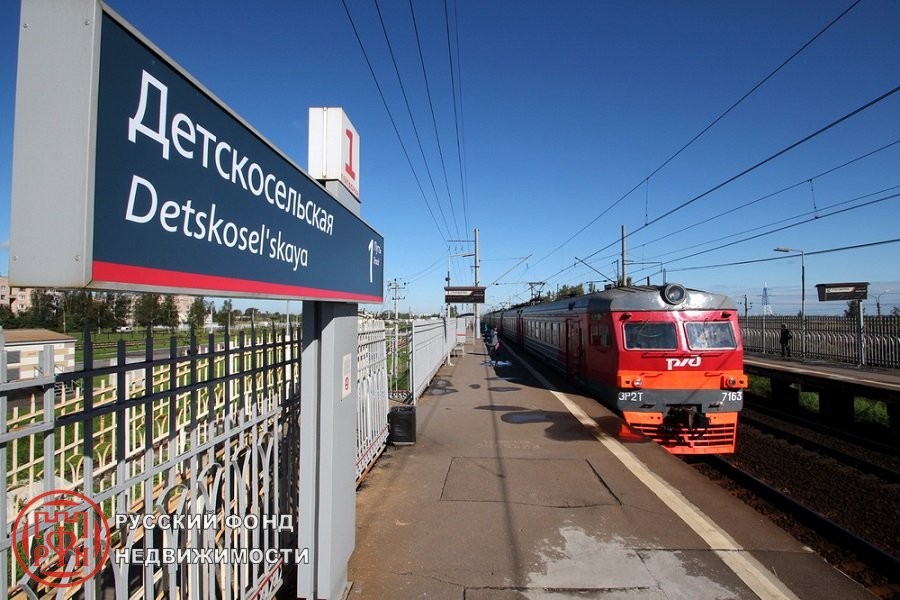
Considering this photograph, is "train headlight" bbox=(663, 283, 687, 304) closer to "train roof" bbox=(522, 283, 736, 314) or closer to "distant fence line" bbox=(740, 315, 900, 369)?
"train roof" bbox=(522, 283, 736, 314)

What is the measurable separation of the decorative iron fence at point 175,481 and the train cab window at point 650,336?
6768 millimetres

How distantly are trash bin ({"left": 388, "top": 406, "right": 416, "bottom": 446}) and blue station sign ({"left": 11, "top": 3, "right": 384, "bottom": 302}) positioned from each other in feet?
17.0

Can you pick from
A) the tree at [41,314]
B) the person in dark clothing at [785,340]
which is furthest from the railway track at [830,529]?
the person in dark clothing at [785,340]

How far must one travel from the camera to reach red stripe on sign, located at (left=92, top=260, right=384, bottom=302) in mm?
1204

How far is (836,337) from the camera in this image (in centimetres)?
2253

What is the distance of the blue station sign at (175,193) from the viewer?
1.19 metres

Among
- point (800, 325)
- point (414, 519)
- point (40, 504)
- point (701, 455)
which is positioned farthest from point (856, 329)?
point (40, 504)

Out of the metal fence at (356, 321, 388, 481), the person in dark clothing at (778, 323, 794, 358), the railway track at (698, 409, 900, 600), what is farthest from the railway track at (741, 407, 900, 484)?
the person in dark clothing at (778, 323, 794, 358)

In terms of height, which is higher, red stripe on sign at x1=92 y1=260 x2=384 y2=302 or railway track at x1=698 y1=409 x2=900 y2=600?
red stripe on sign at x1=92 y1=260 x2=384 y2=302

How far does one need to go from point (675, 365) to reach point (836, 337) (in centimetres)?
1957

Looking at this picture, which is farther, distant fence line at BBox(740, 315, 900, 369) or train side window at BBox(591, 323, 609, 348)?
distant fence line at BBox(740, 315, 900, 369)

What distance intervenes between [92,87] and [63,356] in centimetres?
184

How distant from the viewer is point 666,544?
4.16 m

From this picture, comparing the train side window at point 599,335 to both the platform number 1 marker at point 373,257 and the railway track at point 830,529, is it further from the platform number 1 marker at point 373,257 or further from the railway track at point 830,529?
the platform number 1 marker at point 373,257
